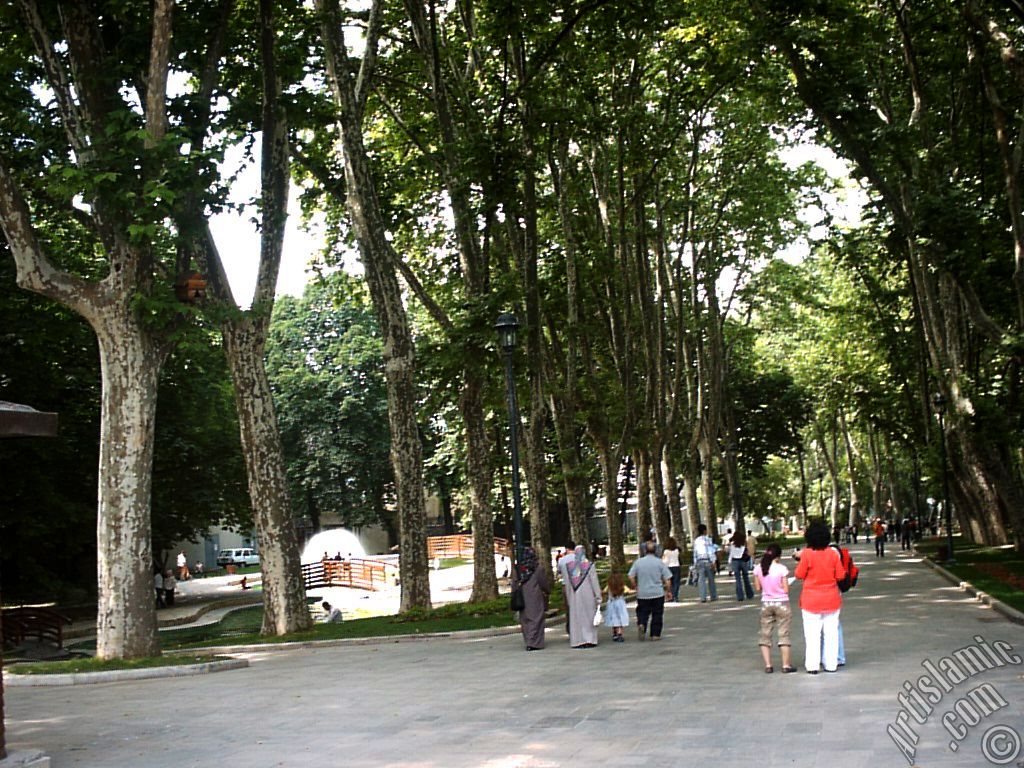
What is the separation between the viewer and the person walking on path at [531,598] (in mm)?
16797

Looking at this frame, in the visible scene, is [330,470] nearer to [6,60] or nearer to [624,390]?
[624,390]

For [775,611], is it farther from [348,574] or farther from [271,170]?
[348,574]

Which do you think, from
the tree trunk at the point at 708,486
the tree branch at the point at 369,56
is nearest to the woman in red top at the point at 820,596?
the tree branch at the point at 369,56

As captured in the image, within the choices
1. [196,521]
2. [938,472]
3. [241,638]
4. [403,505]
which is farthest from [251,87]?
[938,472]

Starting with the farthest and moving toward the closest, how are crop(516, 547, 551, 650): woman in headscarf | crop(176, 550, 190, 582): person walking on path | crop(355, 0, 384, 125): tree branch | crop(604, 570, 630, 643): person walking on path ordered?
crop(176, 550, 190, 582): person walking on path → crop(355, 0, 384, 125): tree branch → crop(604, 570, 630, 643): person walking on path → crop(516, 547, 551, 650): woman in headscarf

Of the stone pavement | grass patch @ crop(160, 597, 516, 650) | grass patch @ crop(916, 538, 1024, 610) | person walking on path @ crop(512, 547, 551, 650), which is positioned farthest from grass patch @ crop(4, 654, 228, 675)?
grass patch @ crop(916, 538, 1024, 610)

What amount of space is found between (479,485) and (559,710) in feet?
47.0

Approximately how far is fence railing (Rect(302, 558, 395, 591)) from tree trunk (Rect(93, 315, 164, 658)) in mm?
32289

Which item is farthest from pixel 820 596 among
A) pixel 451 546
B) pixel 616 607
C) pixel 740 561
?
pixel 451 546

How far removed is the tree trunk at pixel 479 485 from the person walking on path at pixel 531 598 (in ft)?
25.5

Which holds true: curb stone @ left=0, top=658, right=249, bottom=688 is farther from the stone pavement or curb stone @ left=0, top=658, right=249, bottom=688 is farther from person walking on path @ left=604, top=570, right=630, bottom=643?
person walking on path @ left=604, top=570, right=630, bottom=643

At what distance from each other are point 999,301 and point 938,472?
10.9 m

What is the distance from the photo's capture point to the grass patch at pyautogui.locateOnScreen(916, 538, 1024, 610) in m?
20.2

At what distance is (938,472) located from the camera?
37.2 meters
